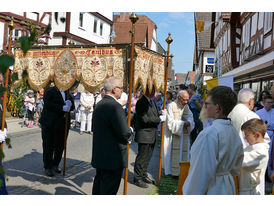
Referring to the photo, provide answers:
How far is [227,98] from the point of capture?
Answer: 225 centimetres

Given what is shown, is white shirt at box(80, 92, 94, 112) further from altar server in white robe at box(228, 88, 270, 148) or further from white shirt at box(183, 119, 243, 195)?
white shirt at box(183, 119, 243, 195)

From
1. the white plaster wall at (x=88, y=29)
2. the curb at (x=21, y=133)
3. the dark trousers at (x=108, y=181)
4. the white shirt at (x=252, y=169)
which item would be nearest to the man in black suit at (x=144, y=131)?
the dark trousers at (x=108, y=181)

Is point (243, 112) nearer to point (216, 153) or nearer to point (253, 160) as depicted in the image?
point (253, 160)

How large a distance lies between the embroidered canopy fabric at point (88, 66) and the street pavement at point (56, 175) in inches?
69.8

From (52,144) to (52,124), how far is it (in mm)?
414

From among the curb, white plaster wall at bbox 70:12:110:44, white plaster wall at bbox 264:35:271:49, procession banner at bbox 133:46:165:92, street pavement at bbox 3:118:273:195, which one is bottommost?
street pavement at bbox 3:118:273:195

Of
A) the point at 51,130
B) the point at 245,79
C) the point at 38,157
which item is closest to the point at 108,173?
the point at 51,130

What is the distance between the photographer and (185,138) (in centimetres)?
610

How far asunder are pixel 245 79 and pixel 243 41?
A: 2.37m

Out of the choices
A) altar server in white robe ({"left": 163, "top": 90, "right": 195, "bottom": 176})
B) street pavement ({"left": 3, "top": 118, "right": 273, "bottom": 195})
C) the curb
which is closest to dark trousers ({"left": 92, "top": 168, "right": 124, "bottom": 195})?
street pavement ({"left": 3, "top": 118, "right": 273, "bottom": 195})

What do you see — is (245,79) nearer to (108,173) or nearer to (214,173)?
(108,173)

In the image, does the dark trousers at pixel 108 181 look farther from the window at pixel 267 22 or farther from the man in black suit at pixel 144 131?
the window at pixel 267 22

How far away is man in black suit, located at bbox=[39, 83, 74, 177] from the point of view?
549 centimetres

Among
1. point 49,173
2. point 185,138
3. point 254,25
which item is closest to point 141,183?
point 185,138
